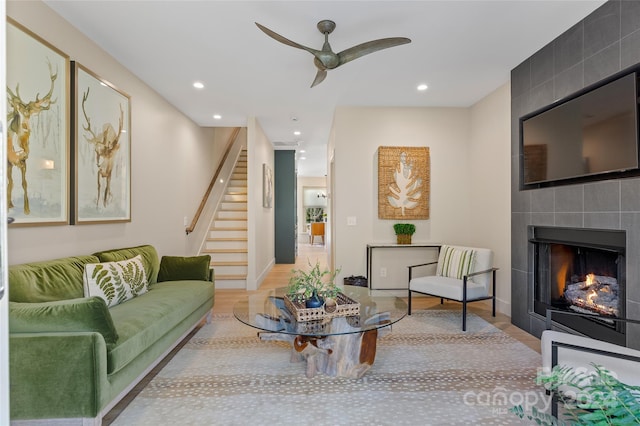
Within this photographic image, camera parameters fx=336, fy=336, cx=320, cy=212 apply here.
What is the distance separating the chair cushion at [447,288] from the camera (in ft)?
11.1

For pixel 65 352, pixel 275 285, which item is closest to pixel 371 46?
pixel 65 352

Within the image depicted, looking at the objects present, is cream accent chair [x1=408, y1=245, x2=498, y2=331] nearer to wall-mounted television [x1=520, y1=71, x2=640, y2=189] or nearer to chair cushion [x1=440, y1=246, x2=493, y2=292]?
chair cushion [x1=440, y1=246, x2=493, y2=292]

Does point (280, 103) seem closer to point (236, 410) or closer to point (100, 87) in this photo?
point (100, 87)

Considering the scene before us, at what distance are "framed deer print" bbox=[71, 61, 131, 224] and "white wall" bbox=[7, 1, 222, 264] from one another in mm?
118

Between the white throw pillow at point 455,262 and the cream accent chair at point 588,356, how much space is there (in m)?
1.70

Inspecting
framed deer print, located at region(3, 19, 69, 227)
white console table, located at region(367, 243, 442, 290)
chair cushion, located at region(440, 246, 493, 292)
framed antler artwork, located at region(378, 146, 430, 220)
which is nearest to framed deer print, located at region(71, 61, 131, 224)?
framed deer print, located at region(3, 19, 69, 227)

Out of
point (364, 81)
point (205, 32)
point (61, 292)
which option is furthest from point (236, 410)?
point (364, 81)

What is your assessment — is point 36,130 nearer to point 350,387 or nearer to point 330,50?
point 330,50

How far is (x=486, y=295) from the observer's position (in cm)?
350

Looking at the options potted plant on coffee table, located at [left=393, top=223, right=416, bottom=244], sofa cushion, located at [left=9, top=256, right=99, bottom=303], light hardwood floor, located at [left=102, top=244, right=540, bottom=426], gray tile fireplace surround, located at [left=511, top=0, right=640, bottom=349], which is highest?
gray tile fireplace surround, located at [left=511, top=0, right=640, bottom=349]

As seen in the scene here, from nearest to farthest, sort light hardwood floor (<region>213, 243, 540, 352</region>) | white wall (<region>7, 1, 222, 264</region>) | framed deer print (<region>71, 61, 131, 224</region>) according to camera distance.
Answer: white wall (<region>7, 1, 222, 264</region>) < framed deer print (<region>71, 61, 131, 224</region>) < light hardwood floor (<region>213, 243, 540, 352</region>)

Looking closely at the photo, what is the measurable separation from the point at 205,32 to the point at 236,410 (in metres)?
2.71

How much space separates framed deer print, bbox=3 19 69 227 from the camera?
→ 6.72ft

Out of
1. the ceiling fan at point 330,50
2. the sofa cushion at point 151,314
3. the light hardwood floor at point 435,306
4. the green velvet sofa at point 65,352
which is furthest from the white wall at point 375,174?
the green velvet sofa at point 65,352
